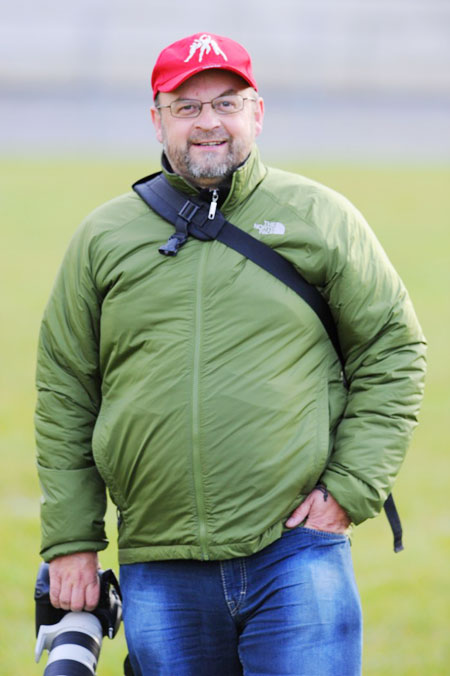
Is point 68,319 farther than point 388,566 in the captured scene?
No

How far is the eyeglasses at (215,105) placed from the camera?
276 cm

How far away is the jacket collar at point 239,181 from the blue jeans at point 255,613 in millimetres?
857

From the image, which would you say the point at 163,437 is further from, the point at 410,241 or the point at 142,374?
the point at 410,241

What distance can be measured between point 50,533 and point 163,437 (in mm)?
455

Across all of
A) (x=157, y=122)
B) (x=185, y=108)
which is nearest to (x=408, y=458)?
(x=157, y=122)

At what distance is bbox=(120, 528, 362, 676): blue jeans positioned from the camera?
2605 mm

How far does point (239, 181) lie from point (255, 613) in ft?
3.56

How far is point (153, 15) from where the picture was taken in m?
41.4

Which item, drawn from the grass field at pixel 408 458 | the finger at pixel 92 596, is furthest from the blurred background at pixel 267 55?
the finger at pixel 92 596

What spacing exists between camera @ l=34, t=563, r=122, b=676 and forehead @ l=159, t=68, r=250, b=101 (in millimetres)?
1300

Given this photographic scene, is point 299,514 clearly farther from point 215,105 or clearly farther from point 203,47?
point 203,47

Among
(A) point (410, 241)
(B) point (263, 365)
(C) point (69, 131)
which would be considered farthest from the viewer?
(C) point (69, 131)

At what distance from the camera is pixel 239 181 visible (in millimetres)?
2723

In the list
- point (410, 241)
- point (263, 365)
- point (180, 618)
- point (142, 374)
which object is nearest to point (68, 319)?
point (142, 374)
